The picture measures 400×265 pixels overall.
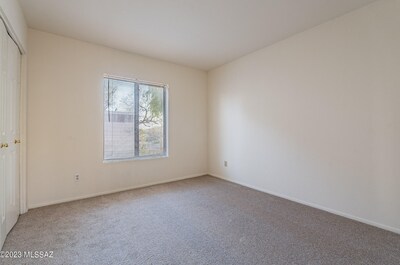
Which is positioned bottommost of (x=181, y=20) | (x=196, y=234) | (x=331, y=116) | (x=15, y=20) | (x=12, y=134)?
(x=196, y=234)

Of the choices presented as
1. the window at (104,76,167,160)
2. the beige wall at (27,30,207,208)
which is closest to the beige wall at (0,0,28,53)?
the beige wall at (27,30,207,208)

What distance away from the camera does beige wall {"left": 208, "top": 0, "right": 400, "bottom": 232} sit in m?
2.24

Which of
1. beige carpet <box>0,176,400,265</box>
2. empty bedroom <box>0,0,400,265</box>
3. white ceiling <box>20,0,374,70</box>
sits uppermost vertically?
white ceiling <box>20,0,374,70</box>

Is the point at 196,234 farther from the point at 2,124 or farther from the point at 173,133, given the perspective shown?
the point at 173,133

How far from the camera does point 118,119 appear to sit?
12.1 feet

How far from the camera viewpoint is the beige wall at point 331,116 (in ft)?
7.35

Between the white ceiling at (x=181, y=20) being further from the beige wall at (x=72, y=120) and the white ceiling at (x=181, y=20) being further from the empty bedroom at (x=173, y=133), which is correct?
the beige wall at (x=72, y=120)

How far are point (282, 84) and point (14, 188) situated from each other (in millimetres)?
4151

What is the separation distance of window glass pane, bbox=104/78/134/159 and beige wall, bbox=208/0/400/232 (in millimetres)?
2270

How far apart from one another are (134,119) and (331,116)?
3.41 metres

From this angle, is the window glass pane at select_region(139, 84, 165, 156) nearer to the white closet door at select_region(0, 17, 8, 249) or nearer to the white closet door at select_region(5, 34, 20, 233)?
the white closet door at select_region(5, 34, 20, 233)

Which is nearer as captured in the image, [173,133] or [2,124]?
[2,124]

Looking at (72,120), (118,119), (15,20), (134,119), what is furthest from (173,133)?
(15,20)

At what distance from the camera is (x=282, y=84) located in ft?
10.8
